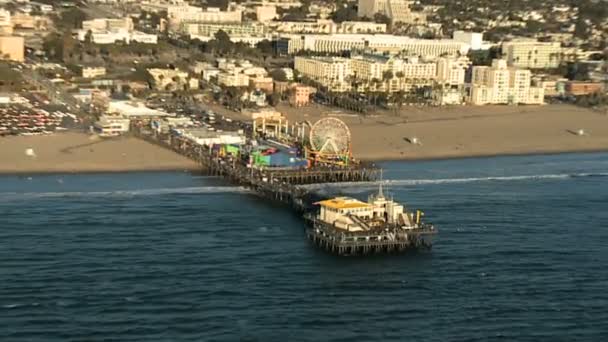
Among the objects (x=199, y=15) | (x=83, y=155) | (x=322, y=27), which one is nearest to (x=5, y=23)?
(x=199, y=15)

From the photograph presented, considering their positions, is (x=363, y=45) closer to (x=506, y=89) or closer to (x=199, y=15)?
(x=199, y=15)

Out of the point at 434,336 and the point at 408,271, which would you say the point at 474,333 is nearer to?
the point at 434,336

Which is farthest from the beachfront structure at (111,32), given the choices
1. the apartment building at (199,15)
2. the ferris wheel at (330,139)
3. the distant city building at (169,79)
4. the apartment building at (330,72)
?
the ferris wheel at (330,139)

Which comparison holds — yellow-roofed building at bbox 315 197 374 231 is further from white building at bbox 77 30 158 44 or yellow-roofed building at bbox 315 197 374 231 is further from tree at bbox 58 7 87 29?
tree at bbox 58 7 87 29

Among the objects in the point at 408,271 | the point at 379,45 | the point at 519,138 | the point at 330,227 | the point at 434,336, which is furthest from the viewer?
the point at 379,45

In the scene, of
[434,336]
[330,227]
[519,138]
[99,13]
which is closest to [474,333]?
[434,336]

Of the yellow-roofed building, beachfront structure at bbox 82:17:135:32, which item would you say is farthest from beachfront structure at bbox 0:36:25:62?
the yellow-roofed building

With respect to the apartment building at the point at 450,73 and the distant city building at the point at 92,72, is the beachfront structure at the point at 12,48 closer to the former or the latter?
the distant city building at the point at 92,72
